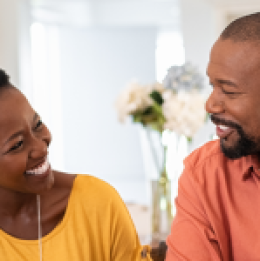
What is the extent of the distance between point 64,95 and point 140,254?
3.34 meters

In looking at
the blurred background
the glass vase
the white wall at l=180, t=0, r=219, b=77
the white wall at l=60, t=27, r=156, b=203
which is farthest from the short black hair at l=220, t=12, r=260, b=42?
the white wall at l=60, t=27, r=156, b=203

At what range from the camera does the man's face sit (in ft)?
3.47

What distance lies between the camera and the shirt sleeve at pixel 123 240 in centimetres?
117

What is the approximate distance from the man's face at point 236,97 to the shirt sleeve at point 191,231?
0.48 feet

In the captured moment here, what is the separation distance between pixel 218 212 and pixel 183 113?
576 mm

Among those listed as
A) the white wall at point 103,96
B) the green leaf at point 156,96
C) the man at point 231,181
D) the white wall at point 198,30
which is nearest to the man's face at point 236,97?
the man at point 231,181

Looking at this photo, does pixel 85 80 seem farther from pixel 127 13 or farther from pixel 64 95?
pixel 127 13

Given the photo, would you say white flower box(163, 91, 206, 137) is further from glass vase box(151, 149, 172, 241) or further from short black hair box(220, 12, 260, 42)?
short black hair box(220, 12, 260, 42)

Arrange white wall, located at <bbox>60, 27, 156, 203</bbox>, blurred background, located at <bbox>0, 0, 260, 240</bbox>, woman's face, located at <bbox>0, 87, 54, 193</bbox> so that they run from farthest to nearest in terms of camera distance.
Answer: white wall, located at <bbox>60, 27, 156, 203</bbox>
blurred background, located at <bbox>0, 0, 260, 240</bbox>
woman's face, located at <bbox>0, 87, 54, 193</bbox>

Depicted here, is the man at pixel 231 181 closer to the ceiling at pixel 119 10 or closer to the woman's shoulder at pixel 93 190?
the woman's shoulder at pixel 93 190

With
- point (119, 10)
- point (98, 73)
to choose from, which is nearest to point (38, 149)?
point (119, 10)

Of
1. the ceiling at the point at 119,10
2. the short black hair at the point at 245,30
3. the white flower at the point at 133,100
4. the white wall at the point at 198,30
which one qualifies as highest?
the ceiling at the point at 119,10

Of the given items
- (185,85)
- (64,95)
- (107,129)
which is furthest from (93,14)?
(185,85)

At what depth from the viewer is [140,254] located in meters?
1.16
